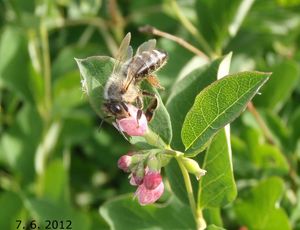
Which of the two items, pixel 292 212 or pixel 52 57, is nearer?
pixel 292 212

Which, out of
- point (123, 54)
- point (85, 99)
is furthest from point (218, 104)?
point (85, 99)

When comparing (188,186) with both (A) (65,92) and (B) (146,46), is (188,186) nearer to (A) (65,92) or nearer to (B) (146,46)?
(B) (146,46)

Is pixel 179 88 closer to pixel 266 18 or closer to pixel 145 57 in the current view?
pixel 145 57

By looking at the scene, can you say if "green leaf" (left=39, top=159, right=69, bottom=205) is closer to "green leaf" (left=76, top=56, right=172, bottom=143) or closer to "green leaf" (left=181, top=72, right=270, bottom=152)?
"green leaf" (left=76, top=56, right=172, bottom=143)

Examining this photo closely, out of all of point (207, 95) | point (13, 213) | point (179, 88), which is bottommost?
point (13, 213)

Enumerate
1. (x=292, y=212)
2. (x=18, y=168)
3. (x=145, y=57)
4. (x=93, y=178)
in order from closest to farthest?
(x=145, y=57) < (x=292, y=212) < (x=18, y=168) < (x=93, y=178)

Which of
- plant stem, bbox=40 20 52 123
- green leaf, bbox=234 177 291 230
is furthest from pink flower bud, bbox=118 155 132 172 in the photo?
plant stem, bbox=40 20 52 123

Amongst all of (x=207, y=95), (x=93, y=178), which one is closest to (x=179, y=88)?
(x=207, y=95)
